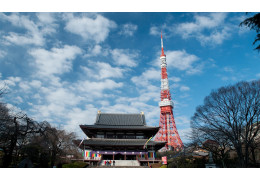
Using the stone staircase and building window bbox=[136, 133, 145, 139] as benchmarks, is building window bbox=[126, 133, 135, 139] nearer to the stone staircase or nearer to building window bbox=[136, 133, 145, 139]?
building window bbox=[136, 133, 145, 139]

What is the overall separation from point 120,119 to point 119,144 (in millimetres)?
7981

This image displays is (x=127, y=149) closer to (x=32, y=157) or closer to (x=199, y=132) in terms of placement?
(x=199, y=132)

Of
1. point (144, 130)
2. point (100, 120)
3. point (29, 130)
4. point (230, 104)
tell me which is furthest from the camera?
point (100, 120)

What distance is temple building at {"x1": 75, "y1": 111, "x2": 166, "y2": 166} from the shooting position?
2400 centimetres

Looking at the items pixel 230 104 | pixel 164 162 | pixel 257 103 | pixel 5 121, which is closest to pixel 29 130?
pixel 5 121

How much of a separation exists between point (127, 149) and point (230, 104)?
1532cm

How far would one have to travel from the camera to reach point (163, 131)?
54188mm

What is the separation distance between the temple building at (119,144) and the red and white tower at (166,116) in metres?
27.8

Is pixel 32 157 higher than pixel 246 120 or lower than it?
lower

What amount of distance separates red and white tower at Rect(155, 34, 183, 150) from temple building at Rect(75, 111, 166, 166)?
27.8 metres

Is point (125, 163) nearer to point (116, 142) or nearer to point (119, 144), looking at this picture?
point (119, 144)

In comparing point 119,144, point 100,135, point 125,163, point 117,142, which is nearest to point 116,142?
point 117,142

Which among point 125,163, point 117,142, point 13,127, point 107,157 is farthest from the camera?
point 107,157

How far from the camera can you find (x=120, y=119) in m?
31.7
